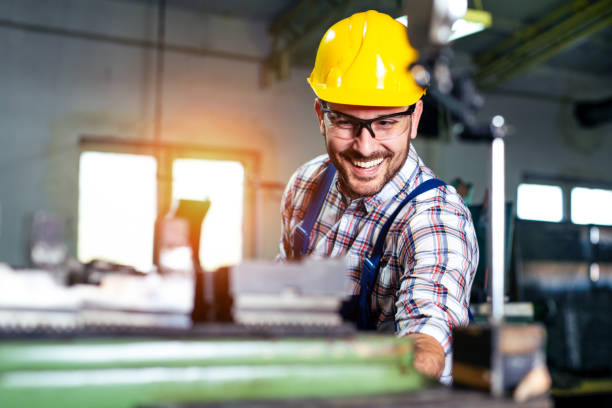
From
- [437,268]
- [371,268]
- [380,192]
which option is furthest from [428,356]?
[380,192]

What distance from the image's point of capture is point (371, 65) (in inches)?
58.2

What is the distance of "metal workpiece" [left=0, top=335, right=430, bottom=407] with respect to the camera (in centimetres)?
60

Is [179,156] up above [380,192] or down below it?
above

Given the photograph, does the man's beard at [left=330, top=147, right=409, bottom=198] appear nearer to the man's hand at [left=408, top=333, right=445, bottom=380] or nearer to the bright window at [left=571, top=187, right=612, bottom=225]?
the man's hand at [left=408, top=333, right=445, bottom=380]

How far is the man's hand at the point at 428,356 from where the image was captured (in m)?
0.99

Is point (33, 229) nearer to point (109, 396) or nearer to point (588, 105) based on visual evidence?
point (109, 396)

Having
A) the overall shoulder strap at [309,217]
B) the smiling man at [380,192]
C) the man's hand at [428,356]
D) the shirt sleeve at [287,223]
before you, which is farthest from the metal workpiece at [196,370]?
the shirt sleeve at [287,223]

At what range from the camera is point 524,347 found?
2.25 feet

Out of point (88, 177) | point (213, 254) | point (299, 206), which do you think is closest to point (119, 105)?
point (88, 177)

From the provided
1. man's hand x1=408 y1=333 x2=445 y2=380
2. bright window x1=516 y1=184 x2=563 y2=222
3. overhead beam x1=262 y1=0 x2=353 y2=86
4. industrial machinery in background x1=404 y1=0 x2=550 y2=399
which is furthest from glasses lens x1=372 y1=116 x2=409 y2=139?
bright window x1=516 y1=184 x2=563 y2=222

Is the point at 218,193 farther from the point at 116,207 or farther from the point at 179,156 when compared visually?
the point at 116,207

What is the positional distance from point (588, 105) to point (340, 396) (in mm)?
7991

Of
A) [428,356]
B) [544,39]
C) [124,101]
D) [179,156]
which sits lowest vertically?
[428,356]

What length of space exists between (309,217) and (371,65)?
1.51ft
